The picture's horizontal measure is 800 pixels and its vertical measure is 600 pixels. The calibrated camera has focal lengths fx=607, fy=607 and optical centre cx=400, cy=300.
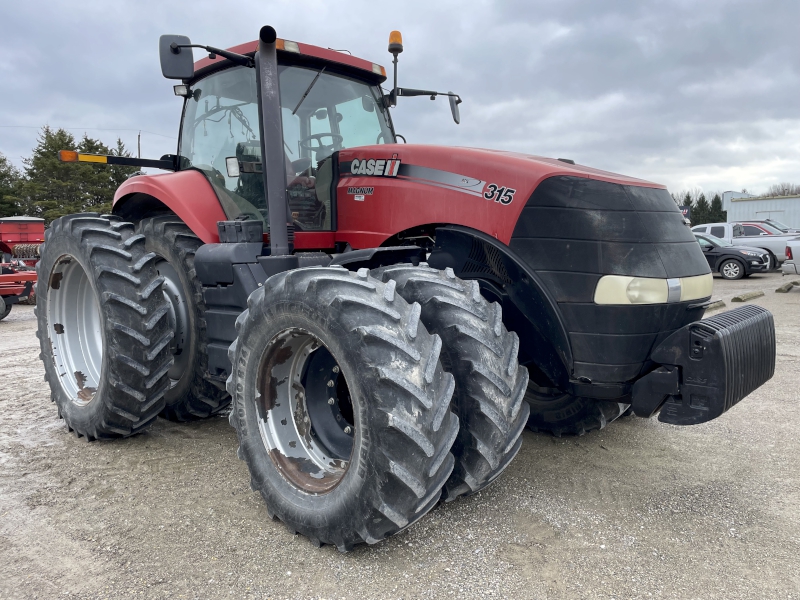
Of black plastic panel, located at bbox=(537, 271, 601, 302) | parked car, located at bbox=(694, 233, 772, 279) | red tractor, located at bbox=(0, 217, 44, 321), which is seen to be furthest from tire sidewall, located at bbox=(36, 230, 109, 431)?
parked car, located at bbox=(694, 233, 772, 279)

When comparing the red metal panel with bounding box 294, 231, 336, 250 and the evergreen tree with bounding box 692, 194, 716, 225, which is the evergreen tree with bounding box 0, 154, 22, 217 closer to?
the red metal panel with bounding box 294, 231, 336, 250

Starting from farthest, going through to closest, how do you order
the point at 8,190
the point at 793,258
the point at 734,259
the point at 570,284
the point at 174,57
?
the point at 8,190
the point at 734,259
the point at 793,258
the point at 174,57
the point at 570,284

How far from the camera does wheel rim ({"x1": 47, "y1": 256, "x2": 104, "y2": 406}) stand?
4363 millimetres

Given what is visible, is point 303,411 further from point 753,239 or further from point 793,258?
point 753,239

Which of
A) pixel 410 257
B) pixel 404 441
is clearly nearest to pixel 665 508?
pixel 404 441

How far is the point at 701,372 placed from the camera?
2551 millimetres

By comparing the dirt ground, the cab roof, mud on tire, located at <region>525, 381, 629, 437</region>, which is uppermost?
the cab roof

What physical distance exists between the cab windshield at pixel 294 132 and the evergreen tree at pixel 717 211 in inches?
1797

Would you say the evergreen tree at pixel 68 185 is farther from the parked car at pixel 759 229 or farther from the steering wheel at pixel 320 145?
the steering wheel at pixel 320 145

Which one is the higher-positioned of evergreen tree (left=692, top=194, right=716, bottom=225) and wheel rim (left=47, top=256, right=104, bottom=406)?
evergreen tree (left=692, top=194, right=716, bottom=225)

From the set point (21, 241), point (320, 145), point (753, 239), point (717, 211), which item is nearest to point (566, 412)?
point (320, 145)

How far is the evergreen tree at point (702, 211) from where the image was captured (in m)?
43.6

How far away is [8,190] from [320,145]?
129 feet

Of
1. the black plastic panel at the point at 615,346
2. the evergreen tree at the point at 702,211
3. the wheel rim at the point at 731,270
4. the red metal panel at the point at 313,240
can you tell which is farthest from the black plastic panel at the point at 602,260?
the evergreen tree at the point at 702,211
